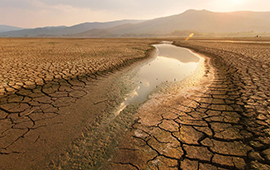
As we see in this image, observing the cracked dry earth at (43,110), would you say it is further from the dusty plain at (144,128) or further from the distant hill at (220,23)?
the distant hill at (220,23)

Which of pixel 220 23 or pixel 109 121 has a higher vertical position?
pixel 220 23

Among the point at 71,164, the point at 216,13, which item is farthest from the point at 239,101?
the point at 216,13

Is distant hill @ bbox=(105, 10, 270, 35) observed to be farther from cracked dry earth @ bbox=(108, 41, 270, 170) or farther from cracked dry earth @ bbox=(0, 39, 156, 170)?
cracked dry earth @ bbox=(108, 41, 270, 170)

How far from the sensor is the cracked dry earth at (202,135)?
1456 mm

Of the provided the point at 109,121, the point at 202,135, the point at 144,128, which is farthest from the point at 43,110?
the point at 202,135

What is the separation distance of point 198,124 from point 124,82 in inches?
103

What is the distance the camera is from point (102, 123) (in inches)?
87.7

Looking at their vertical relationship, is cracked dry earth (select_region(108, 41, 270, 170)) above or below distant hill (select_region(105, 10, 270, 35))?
below

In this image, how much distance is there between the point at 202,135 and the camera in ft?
6.11

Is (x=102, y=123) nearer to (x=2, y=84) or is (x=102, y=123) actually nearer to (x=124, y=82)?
(x=124, y=82)

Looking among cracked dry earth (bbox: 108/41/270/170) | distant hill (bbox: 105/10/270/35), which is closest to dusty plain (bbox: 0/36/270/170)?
cracked dry earth (bbox: 108/41/270/170)

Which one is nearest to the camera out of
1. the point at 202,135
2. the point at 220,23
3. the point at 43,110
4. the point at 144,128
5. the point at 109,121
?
the point at 202,135

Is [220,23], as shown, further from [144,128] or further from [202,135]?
[144,128]

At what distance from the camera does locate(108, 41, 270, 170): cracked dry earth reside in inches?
57.3
